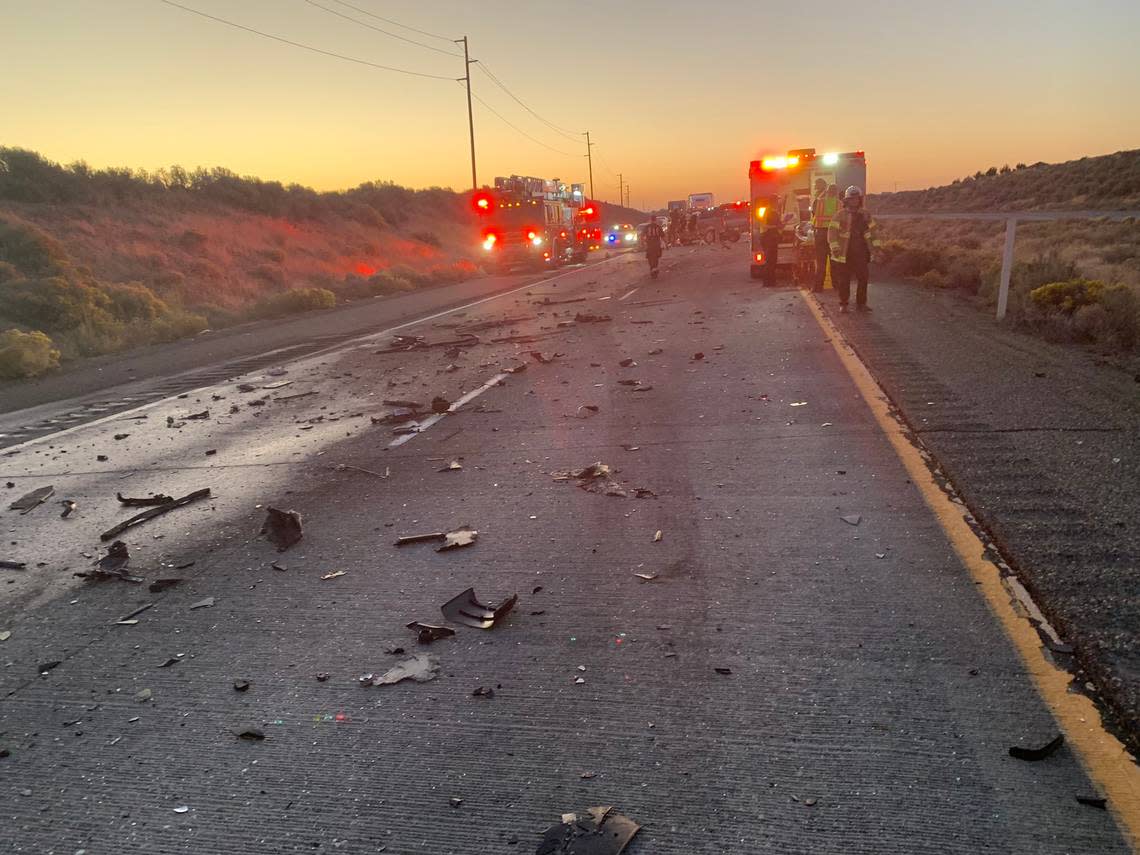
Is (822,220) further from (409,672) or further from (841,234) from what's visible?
(409,672)

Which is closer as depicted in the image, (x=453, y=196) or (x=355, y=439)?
(x=355, y=439)

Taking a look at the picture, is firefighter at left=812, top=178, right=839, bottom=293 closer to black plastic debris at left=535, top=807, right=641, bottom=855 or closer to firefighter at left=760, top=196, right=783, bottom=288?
firefighter at left=760, top=196, right=783, bottom=288

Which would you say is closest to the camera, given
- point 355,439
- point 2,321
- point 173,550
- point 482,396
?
point 173,550

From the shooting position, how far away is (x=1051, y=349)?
34.0 feet

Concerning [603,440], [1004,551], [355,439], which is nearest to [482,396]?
[355,439]

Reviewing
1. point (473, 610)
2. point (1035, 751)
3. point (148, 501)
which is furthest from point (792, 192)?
point (1035, 751)

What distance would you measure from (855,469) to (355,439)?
472 centimetres

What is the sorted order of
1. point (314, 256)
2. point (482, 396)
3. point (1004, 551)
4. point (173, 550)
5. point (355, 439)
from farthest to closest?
point (314, 256) → point (482, 396) → point (355, 439) → point (173, 550) → point (1004, 551)

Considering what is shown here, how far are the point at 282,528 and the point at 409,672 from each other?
7.42 feet

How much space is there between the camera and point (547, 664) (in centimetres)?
377

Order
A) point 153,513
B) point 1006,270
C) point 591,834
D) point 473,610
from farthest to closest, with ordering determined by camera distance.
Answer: point 1006,270 < point 153,513 < point 473,610 < point 591,834

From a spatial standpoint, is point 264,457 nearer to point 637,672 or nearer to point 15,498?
point 15,498

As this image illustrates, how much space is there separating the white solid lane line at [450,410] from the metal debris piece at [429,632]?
3.98m

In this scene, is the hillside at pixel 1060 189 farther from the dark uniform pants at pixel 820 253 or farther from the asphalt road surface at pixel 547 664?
the asphalt road surface at pixel 547 664
